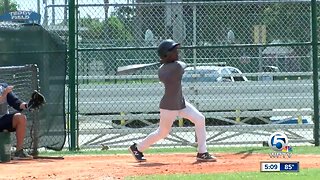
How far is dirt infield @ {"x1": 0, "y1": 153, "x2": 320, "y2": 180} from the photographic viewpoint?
9.97m

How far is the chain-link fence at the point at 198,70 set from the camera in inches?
575

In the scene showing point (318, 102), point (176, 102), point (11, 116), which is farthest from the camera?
point (318, 102)

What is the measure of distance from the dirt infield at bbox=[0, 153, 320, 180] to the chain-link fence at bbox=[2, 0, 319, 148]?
6.97 feet

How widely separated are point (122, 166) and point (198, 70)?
5.24m

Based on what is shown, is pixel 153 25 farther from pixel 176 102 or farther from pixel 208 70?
pixel 176 102

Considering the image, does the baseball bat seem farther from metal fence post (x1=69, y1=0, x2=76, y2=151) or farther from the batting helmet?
the batting helmet

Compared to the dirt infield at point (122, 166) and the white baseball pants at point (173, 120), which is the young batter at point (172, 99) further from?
the dirt infield at point (122, 166)

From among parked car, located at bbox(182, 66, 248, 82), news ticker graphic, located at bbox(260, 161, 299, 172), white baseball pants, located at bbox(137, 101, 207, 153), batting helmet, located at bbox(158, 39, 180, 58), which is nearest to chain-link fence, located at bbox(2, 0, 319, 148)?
parked car, located at bbox(182, 66, 248, 82)

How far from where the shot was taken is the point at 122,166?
10844 millimetres

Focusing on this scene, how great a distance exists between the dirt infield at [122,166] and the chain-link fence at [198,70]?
212 cm

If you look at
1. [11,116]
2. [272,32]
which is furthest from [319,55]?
[11,116]

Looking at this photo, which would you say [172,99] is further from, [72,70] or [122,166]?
[72,70]

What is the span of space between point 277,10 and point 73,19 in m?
3.93

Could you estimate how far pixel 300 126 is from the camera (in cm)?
1439
